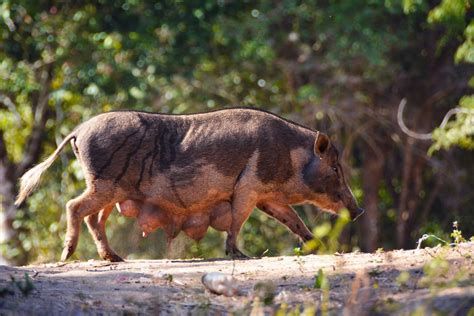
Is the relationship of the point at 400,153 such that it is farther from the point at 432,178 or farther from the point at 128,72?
the point at 128,72

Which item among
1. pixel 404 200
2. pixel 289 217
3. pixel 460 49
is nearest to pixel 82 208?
pixel 289 217

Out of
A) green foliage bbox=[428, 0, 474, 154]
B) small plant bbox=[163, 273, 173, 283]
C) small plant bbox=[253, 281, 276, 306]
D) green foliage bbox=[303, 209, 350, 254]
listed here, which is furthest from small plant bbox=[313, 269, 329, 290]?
green foliage bbox=[428, 0, 474, 154]

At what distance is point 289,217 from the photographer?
10.3m

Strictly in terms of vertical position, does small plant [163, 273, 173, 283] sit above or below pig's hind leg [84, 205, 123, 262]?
above

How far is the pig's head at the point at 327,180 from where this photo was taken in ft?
32.9

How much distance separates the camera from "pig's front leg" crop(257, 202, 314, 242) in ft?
33.6

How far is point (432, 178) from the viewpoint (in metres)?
19.2

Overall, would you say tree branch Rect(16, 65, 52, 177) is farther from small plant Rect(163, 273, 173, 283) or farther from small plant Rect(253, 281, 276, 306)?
small plant Rect(253, 281, 276, 306)

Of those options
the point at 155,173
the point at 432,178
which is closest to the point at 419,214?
the point at 432,178

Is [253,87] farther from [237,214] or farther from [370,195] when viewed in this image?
[237,214]

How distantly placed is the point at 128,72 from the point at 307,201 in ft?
22.1

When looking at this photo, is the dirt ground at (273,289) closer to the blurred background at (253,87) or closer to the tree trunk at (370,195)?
the blurred background at (253,87)

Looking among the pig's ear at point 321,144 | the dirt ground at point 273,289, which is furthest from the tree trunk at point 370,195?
the dirt ground at point 273,289

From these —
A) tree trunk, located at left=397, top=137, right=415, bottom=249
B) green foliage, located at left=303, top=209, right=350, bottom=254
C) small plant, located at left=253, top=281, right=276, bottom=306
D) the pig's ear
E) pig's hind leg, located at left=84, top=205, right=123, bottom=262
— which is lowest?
tree trunk, located at left=397, top=137, right=415, bottom=249
